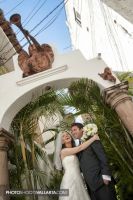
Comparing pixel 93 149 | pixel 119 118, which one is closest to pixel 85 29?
pixel 119 118

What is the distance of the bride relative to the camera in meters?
5.23

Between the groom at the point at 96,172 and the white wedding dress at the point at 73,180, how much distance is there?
0.37 feet

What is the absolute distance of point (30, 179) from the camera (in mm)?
6270

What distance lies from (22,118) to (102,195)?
272 centimetres

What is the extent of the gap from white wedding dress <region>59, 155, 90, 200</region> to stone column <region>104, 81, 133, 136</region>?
1279mm

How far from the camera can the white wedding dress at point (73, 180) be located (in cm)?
519

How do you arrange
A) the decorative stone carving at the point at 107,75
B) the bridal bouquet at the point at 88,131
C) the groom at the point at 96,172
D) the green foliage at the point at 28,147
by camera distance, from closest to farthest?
the groom at the point at 96,172
the bridal bouquet at the point at 88,131
the green foliage at the point at 28,147
the decorative stone carving at the point at 107,75

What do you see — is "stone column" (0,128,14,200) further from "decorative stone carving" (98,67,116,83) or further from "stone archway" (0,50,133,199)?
"decorative stone carving" (98,67,116,83)

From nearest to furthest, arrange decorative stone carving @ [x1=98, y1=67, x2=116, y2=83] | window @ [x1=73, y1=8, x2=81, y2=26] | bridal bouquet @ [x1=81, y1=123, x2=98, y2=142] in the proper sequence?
bridal bouquet @ [x1=81, y1=123, x2=98, y2=142]
decorative stone carving @ [x1=98, y1=67, x2=116, y2=83]
window @ [x1=73, y1=8, x2=81, y2=26]

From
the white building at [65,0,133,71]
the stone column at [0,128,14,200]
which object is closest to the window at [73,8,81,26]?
the white building at [65,0,133,71]

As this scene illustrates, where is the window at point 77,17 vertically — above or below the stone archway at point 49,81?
above

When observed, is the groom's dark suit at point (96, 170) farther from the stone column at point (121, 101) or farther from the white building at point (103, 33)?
the white building at point (103, 33)

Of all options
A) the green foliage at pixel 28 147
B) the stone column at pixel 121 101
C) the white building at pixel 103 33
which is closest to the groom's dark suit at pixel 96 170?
the stone column at pixel 121 101

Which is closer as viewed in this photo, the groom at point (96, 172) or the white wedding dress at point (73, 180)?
the groom at point (96, 172)
